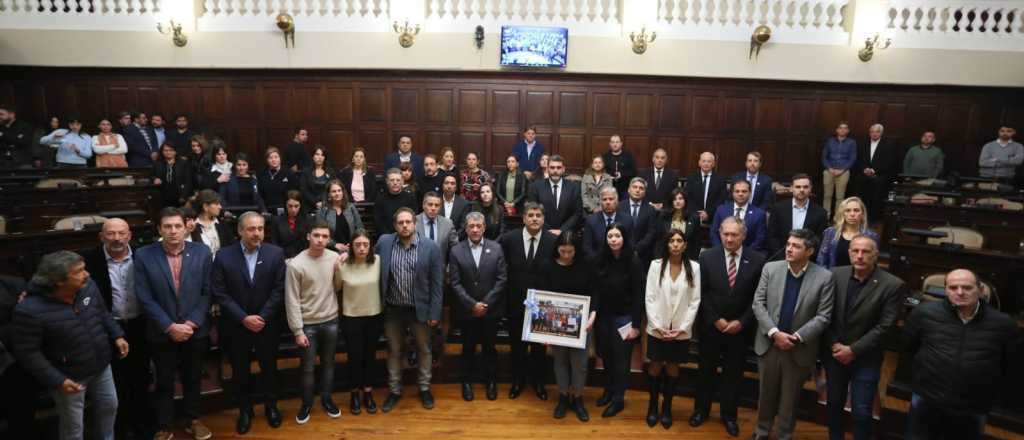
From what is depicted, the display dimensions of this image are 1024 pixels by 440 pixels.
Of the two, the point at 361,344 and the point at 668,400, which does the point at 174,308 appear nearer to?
the point at 361,344

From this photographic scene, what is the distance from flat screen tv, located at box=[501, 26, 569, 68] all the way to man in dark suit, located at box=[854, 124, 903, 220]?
14.9 ft

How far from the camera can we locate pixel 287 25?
8102mm

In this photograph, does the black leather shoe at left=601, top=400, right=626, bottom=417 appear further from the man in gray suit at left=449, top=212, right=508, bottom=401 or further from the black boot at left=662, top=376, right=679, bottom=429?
the man in gray suit at left=449, top=212, right=508, bottom=401

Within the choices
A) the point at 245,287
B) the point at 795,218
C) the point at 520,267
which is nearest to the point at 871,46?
the point at 795,218

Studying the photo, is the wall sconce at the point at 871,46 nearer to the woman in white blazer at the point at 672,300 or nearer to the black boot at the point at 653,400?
the woman in white blazer at the point at 672,300

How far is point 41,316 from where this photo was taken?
112 inches

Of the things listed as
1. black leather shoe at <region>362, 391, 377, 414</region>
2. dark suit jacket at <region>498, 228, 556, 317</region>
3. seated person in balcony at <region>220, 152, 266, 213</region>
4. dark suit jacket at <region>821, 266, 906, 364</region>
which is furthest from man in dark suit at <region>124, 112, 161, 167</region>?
dark suit jacket at <region>821, 266, 906, 364</region>

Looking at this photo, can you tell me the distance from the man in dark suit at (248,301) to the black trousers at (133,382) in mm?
470

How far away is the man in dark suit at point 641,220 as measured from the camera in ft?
16.1

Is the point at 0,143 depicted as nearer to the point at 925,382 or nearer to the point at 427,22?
the point at 427,22

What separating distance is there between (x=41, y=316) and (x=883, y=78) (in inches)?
387

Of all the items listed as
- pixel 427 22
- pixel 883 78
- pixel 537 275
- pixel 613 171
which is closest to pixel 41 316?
pixel 537 275

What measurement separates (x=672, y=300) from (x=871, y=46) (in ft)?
21.7

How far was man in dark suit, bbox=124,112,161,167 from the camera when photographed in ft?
25.6
